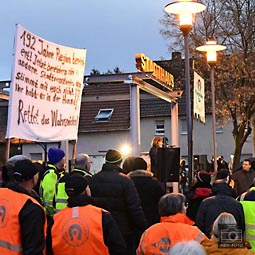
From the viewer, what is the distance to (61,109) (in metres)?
10.1

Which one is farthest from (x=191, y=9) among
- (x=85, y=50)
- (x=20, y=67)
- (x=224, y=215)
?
(x=224, y=215)

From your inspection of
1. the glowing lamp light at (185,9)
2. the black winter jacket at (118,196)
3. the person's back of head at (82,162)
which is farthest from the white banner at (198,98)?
the black winter jacket at (118,196)

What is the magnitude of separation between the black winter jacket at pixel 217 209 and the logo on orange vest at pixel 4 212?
263cm

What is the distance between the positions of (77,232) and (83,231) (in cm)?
5

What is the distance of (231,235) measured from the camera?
195 inches

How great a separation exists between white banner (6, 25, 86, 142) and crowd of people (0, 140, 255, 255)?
1.15m

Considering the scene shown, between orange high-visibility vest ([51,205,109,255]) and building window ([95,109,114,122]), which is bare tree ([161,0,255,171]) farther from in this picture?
orange high-visibility vest ([51,205,109,255])

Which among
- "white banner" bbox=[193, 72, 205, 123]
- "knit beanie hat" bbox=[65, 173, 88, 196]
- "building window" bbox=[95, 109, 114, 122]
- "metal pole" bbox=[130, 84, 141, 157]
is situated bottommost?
"knit beanie hat" bbox=[65, 173, 88, 196]

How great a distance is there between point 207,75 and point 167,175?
77.8ft

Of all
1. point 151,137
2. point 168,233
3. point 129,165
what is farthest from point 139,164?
point 151,137

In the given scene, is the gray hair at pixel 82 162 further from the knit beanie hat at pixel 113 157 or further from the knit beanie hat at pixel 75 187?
the knit beanie hat at pixel 75 187

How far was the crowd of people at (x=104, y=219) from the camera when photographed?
5188 millimetres

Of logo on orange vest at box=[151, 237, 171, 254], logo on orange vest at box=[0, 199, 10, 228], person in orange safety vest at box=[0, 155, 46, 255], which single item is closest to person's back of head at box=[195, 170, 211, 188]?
logo on orange vest at box=[151, 237, 171, 254]

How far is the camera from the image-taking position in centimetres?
493
